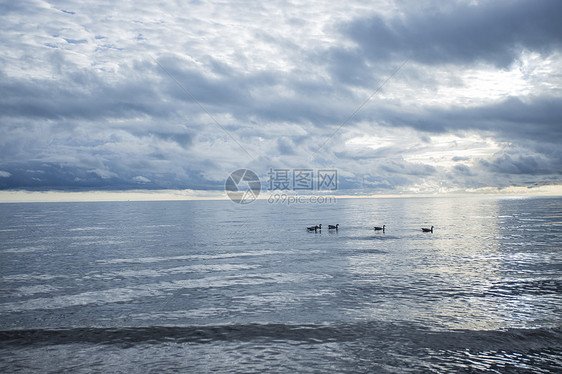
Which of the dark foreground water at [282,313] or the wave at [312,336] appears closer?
the dark foreground water at [282,313]

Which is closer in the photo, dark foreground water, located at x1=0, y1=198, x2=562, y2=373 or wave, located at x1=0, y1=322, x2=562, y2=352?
dark foreground water, located at x1=0, y1=198, x2=562, y2=373

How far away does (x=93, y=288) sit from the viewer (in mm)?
28688

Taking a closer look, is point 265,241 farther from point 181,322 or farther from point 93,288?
point 181,322

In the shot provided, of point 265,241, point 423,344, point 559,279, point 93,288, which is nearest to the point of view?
point 423,344

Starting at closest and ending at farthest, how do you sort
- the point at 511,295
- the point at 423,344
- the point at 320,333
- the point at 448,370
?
the point at 448,370 → the point at 423,344 → the point at 320,333 → the point at 511,295

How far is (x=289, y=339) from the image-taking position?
60.7ft

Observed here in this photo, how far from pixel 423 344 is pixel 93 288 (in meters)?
23.9

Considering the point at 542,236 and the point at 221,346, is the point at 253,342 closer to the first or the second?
the point at 221,346

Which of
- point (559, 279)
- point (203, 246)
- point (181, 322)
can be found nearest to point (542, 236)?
point (559, 279)

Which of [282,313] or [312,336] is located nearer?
[312,336]

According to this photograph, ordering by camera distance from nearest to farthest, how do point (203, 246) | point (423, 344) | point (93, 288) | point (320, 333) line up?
point (423, 344)
point (320, 333)
point (93, 288)
point (203, 246)

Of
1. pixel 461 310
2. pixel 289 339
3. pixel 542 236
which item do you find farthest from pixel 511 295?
pixel 542 236

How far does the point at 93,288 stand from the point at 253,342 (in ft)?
55.0

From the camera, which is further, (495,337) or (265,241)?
(265,241)
